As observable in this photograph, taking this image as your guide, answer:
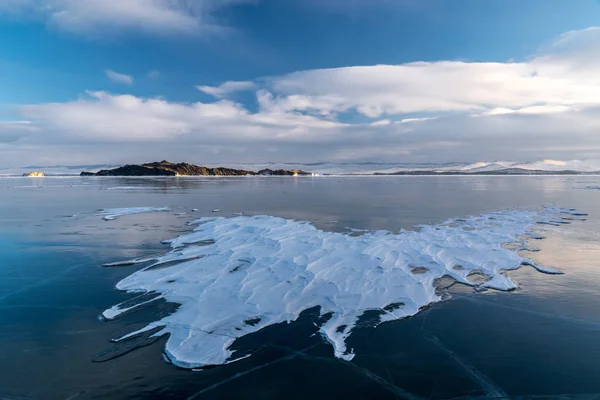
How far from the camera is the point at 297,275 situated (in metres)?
7.43

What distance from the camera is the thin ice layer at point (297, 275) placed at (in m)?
5.20

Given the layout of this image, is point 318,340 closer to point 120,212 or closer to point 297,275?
point 297,275

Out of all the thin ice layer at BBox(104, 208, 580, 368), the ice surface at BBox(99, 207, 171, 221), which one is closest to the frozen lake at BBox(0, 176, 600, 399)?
the thin ice layer at BBox(104, 208, 580, 368)

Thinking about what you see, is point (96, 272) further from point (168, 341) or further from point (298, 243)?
point (298, 243)

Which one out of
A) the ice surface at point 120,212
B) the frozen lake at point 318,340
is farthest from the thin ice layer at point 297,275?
the ice surface at point 120,212

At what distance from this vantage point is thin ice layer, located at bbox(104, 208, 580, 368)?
520 centimetres

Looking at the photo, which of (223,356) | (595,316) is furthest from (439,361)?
(595,316)

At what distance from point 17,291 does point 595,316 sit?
954cm

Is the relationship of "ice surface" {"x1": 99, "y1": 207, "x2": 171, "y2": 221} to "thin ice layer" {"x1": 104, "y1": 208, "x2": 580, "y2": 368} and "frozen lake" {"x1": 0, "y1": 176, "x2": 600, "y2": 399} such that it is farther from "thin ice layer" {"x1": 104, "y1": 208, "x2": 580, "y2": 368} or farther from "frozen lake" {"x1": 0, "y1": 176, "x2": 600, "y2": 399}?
"frozen lake" {"x1": 0, "y1": 176, "x2": 600, "y2": 399}

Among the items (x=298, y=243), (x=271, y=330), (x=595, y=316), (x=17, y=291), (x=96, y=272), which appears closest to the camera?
(x=271, y=330)

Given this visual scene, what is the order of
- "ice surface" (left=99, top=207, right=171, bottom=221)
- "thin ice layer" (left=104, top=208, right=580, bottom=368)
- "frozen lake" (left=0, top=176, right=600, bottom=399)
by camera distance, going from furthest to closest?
"ice surface" (left=99, top=207, right=171, bottom=221)
"thin ice layer" (left=104, top=208, right=580, bottom=368)
"frozen lake" (left=0, top=176, right=600, bottom=399)

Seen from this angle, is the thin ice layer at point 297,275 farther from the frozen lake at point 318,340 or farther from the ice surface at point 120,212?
the ice surface at point 120,212

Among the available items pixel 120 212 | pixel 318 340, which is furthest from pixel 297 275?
pixel 120 212

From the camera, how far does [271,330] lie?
16.7 ft
